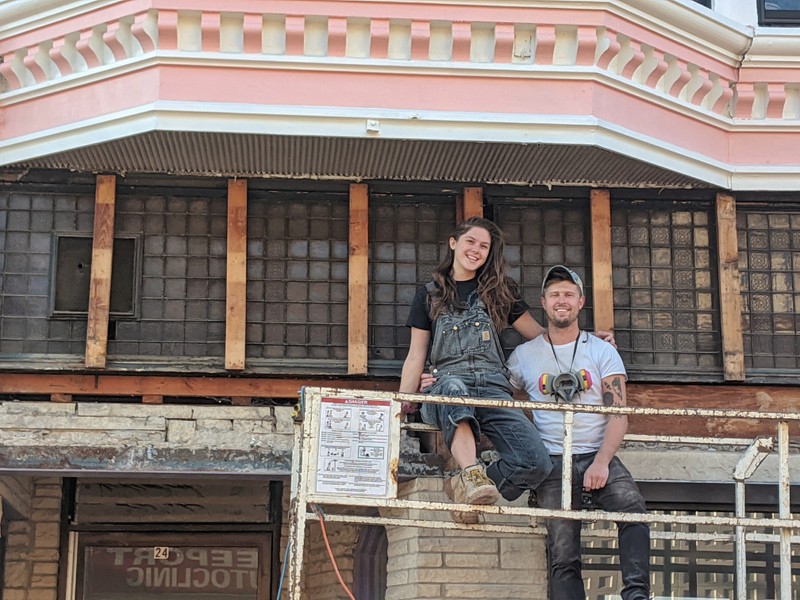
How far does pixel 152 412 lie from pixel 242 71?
233 centimetres

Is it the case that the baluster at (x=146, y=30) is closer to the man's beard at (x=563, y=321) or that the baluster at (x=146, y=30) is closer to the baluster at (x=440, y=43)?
the baluster at (x=440, y=43)

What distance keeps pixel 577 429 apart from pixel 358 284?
6.45ft

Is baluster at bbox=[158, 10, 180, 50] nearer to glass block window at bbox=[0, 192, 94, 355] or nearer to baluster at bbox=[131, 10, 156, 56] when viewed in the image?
baluster at bbox=[131, 10, 156, 56]

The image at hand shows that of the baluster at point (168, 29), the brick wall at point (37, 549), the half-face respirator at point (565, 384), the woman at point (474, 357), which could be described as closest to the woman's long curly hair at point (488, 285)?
the woman at point (474, 357)

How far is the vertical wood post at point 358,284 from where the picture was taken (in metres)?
8.58

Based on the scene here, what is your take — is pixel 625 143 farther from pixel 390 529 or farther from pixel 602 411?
pixel 390 529

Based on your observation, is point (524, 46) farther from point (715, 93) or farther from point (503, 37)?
point (715, 93)

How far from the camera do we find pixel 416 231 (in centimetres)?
893

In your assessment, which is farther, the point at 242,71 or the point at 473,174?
the point at 473,174

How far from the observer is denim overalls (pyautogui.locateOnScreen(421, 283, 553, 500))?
7.21 meters

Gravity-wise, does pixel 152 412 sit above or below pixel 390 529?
above

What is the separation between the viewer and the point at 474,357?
25.1 ft

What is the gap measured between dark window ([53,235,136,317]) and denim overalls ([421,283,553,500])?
2.19 metres

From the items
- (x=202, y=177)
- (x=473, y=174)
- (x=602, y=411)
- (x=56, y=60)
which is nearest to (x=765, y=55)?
(x=473, y=174)
